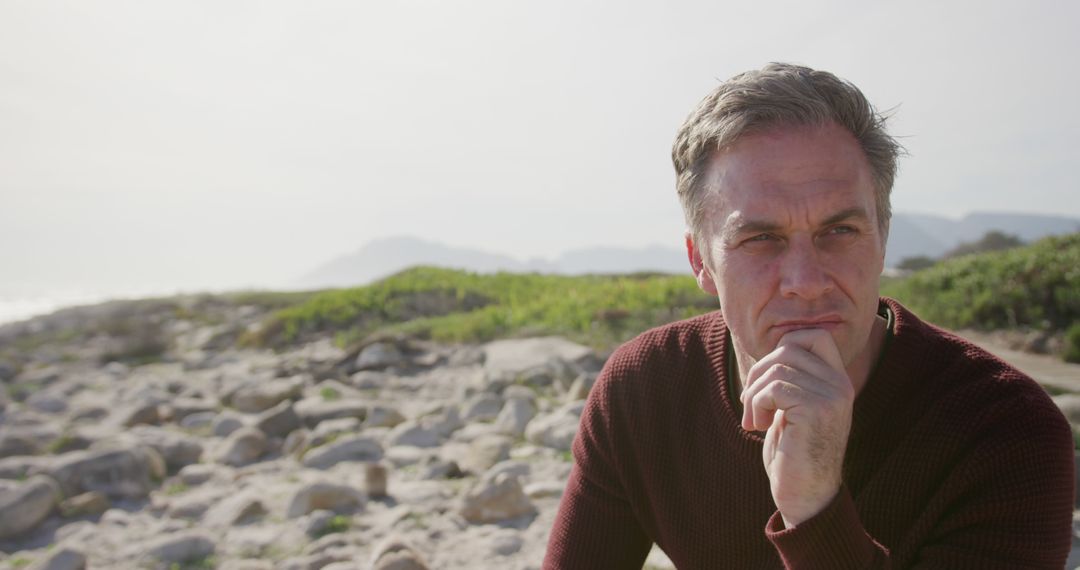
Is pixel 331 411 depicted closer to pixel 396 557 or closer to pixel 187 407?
pixel 187 407

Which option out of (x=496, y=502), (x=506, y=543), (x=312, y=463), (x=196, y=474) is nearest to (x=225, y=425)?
(x=196, y=474)

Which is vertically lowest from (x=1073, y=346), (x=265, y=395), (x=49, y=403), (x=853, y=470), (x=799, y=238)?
(x=49, y=403)

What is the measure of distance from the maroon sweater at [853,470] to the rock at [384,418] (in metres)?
4.22

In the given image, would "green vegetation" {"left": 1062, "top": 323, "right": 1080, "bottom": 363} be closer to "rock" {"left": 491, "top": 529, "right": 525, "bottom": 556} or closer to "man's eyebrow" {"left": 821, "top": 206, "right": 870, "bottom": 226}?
"rock" {"left": 491, "top": 529, "right": 525, "bottom": 556}

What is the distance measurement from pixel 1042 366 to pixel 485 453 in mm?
4607

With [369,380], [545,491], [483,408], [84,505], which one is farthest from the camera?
[369,380]

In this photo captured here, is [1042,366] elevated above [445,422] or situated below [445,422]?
above

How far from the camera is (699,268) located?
2373 millimetres

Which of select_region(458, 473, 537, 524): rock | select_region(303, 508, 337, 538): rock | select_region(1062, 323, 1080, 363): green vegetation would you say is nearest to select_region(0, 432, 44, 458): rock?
select_region(303, 508, 337, 538): rock

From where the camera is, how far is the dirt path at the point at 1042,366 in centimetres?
521

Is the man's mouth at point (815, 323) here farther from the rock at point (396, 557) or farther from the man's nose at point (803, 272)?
the rock at point (396, 557)

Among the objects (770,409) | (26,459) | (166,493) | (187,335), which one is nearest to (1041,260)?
(770,409)

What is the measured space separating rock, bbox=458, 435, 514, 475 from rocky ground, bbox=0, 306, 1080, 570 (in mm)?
12

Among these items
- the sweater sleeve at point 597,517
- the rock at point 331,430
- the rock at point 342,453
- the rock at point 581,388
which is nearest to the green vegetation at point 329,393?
the rock at point 331,430
